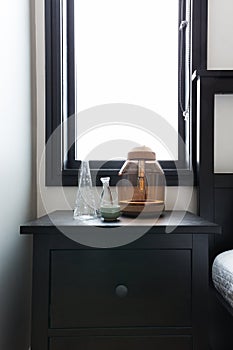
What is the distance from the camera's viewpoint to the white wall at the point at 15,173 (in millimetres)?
1223

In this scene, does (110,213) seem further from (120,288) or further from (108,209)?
(120,288)

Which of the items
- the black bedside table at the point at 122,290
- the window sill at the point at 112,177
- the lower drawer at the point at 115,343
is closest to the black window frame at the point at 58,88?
the window sill at the point at 112,177

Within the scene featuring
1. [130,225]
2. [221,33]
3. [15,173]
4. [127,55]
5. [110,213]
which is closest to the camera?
[130,225]

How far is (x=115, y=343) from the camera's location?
3.67ft

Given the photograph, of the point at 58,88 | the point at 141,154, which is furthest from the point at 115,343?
the point at 58,88

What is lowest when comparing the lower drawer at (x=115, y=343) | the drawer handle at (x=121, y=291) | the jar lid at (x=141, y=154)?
the lower drawer at (x=115, y=343)

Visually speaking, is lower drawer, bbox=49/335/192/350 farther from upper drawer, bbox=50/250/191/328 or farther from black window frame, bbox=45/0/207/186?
black window frame, bbox=45/0/207/186

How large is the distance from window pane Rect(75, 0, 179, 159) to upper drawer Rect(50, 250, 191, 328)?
0.69 meters

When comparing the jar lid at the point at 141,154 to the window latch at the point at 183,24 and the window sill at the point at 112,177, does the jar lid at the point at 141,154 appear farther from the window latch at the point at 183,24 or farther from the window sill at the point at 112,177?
the window latch at the point at 183,24

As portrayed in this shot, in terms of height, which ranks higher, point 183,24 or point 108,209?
point 183,24

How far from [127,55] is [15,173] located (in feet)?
2.46

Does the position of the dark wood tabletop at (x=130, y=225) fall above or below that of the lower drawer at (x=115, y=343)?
above

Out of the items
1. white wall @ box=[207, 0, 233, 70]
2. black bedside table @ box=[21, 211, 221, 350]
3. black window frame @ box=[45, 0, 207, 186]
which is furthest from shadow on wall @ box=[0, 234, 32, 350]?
white wall @ box=[207, 0, 233, 70]

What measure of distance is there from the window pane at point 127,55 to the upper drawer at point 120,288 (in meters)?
0.69
